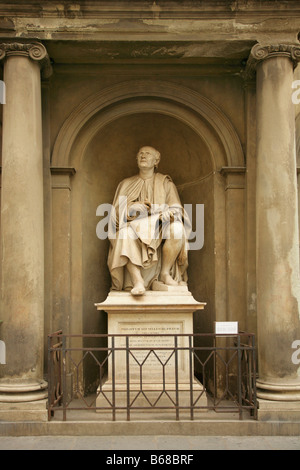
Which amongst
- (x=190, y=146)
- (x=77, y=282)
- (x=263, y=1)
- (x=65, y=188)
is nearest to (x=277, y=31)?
(x=263, y=1)

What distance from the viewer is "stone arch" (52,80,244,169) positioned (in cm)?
830

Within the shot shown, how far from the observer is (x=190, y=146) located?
29.5 ft

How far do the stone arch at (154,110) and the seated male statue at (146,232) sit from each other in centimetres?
69

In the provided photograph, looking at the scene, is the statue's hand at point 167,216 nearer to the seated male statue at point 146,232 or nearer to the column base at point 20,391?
the seated male statue at point 146,232

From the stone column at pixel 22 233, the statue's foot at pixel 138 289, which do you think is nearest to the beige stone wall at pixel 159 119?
the stone column at pixel 22 233

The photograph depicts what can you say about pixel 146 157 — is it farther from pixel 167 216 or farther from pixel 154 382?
pixel 154 382

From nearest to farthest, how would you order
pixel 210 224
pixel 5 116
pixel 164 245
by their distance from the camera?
1. pixel 5 116
2. pixel 164 245
3. pixel 210 224

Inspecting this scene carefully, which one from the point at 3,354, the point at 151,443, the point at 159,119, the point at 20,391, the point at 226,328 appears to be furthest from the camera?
the point at 159,119

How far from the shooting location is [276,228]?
7.22 metres

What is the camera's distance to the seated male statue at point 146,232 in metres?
7.84

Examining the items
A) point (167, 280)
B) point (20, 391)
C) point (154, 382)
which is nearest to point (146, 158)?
point (167, 280)

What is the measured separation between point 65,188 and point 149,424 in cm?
345

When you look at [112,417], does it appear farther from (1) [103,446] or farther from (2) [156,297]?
(2) [156,297]

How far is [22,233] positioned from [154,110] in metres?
2.88
